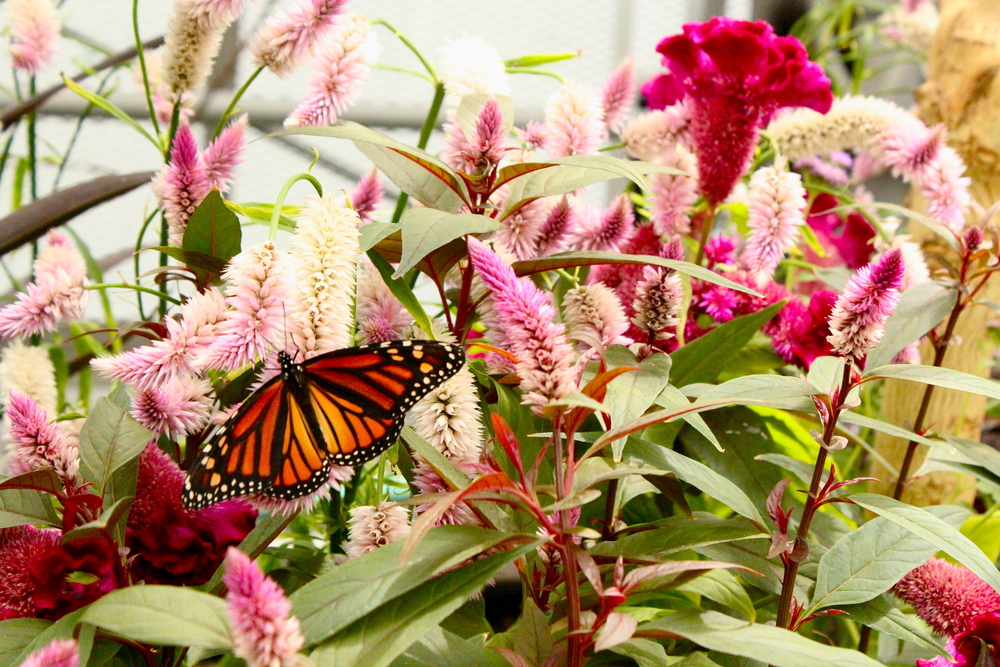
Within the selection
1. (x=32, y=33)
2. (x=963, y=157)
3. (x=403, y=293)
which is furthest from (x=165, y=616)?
(x=963, y=157)

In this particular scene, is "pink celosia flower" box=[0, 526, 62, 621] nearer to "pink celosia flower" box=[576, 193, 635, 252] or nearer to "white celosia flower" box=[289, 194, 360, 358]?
"white celosia flower" box=[289, 194, 360, 358]

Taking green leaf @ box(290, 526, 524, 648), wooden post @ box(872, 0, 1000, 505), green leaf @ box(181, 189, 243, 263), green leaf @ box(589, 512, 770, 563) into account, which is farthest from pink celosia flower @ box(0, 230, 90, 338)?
wooden post @ box(872, 0, 1000, 505)

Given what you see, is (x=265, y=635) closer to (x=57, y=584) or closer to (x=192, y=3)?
(x=57, y=584)

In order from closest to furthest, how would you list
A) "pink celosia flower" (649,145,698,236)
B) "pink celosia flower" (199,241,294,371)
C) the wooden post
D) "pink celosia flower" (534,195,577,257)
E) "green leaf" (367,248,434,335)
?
"pink celosia flower" (199,241,294,371)
"green leaf" (367,248,434,335)
"pink celosia flower" (534,195,577,257)
"pink celosia flower" (649,145,698,236)
the wooden post

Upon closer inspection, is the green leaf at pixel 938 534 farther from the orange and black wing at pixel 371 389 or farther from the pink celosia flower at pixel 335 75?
the pink celosia flower at pixel 335 75

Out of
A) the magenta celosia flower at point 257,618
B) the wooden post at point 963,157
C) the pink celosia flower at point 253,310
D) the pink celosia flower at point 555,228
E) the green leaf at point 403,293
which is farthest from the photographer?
the wooden post at point 963,157

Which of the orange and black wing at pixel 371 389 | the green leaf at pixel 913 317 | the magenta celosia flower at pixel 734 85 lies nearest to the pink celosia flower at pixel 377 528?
the orange and black wing at pixel 371 389
